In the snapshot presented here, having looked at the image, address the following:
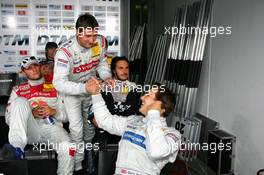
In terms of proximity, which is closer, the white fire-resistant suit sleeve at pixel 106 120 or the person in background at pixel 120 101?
the white fire-resistant suit sleeve at pixel 106 120

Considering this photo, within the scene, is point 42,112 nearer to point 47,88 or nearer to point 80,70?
point 47,88

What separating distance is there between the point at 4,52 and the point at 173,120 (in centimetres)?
234

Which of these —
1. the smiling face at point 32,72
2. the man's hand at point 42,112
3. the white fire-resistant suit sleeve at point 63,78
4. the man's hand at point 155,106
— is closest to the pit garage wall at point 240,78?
the man's hand at point 155,106

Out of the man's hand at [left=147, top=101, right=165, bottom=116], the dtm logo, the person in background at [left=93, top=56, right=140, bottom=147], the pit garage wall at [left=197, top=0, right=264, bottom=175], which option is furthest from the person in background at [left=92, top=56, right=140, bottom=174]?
the dtm logo

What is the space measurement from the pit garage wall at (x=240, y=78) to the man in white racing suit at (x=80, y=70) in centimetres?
112

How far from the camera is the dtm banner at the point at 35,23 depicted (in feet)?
12.3

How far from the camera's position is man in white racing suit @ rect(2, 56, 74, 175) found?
83.0 inches

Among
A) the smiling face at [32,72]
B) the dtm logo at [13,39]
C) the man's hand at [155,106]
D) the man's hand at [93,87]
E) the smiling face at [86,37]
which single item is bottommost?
the man's hand at [155,106]

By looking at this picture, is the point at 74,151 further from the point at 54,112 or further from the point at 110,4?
the point at 110,4

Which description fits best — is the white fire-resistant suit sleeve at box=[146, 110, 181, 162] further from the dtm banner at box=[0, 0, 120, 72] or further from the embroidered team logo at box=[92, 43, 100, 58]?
the dtm banner at box=[0, 0, 120, 72]

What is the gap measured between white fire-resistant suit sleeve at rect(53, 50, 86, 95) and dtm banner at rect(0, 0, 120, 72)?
5.66 ft

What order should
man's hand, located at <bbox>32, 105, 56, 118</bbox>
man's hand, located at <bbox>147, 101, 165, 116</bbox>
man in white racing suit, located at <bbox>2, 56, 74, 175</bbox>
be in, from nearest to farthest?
1. man's hand, located at <bbox>147, 101, 165, 116</bbox>
2. man in white racing suit, located at <bbox>2, 56, 74, 175</bbox>
3. man's hand, located at <bbox>32, 105, 56, 118</bbox>

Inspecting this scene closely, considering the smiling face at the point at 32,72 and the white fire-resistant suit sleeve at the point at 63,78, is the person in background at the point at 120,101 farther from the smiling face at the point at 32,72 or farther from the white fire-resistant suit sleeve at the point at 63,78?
the smiling face at the point at 32,72

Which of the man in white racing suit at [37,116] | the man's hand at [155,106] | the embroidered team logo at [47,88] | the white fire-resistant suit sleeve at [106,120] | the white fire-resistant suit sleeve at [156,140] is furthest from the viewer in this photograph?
the embroidered team logo at [47,88]
